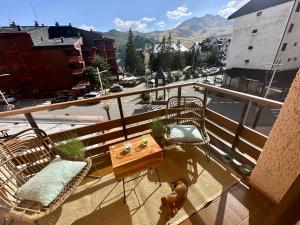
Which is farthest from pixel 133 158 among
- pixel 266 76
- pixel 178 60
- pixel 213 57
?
pixel 213 57

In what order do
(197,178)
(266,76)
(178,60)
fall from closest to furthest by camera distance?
(197,178) < (266,76) < (178,60)

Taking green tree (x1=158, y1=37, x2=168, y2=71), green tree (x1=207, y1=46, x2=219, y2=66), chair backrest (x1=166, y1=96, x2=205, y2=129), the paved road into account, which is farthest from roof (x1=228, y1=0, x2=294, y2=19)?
green tree (x1=207, y1=46, x2=219, y2=66)

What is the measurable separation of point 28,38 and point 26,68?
2.81 m

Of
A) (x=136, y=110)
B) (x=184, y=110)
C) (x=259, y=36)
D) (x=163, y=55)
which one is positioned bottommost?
(x=136, y=110)

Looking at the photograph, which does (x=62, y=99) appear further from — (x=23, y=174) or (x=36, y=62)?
(x=23, y=174)

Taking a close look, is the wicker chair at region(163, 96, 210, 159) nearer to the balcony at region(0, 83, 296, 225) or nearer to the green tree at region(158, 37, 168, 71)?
the balcony at region(0, 83, 296, 225)

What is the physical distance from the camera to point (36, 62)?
48.2ft

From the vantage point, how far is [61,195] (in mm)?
1237

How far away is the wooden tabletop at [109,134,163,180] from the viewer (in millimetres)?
1513

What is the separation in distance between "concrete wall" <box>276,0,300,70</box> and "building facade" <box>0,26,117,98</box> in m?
18.3

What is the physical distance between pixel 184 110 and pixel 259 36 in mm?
13756

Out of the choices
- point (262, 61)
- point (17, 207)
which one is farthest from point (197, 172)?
point (262, 61)

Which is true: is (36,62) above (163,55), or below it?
above

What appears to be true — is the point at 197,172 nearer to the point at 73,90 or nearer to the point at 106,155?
the point at 106,155
